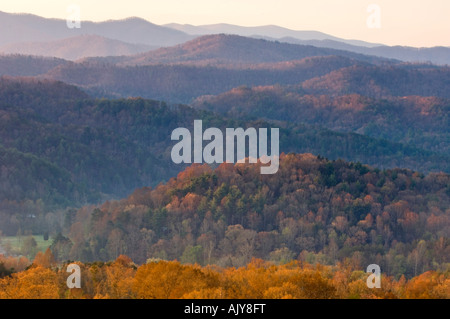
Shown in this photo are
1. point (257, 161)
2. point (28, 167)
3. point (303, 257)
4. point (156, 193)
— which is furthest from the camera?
point (28, 167)

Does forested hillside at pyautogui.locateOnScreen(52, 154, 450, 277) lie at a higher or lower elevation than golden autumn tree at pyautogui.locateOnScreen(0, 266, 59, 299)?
lower

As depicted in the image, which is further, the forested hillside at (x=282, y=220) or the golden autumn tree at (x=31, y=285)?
the forested hillside at (x=282, y=220)

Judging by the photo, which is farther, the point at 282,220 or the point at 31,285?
the point at 282,220

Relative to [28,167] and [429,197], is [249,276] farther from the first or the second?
[28,167]

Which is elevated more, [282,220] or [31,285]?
[31,285]

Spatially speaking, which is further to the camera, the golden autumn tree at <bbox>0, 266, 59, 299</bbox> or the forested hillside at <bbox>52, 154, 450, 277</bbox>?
the forested hillside at <bbox>52, 154, 450, 277</bbox>

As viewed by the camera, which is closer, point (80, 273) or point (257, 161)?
point (80, 273)

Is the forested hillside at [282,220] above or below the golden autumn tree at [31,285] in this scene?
below

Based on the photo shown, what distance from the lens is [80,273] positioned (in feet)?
183
